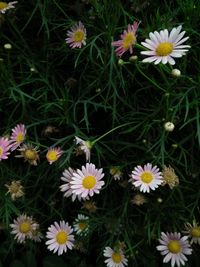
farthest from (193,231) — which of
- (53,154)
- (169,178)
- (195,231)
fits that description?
(53,154)

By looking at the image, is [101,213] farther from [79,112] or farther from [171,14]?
[171,14]

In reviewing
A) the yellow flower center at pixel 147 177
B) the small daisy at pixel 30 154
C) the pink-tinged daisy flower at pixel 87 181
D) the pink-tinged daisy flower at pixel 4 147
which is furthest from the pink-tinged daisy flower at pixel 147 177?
the pink-tinged daisy flower at pixel 4 147

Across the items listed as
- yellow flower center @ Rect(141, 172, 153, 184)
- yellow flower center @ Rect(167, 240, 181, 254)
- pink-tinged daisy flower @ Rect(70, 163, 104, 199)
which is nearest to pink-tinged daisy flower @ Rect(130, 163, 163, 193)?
yellow flower center @ Rect(141, 172, 153, 184)

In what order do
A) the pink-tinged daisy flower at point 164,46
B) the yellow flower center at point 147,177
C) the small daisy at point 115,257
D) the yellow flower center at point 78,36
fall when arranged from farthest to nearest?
the yellow flower center at point 78,36 → the small daisy at point 115,257 → the yellow flower center at point 147,177 → the pink-tinged daisy flower at point 164,46

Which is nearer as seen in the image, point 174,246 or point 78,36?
point 174,246

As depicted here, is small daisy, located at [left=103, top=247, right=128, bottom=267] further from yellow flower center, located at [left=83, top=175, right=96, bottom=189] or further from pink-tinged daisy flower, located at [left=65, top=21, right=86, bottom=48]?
pink-tinged daisy flower, located at [left=65, top=21, right=86, bottom=48]

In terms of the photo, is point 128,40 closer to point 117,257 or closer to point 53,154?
point 53,154

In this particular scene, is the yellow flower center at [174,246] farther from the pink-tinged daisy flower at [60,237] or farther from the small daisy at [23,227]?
the small daisy at [23,227]
